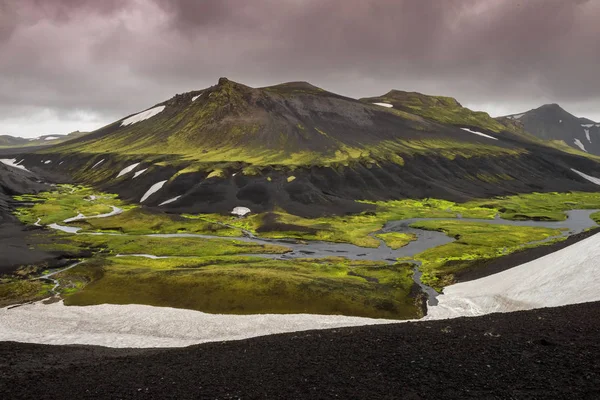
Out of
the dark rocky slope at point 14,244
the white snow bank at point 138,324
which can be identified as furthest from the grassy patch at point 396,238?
the dark rocky slope at point 14,244

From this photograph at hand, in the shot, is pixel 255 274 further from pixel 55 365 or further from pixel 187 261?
pixel 55 365

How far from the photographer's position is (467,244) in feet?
330

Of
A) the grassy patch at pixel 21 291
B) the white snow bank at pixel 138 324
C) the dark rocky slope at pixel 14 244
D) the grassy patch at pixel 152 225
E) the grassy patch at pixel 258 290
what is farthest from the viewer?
the grassy patch at pixel 152 225

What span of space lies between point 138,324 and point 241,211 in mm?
102982

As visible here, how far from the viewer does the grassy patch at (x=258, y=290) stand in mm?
57344

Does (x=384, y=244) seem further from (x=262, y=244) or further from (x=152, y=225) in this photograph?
(x=152, y=225)

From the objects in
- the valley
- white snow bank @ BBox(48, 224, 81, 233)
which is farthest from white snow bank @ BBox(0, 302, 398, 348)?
white snow bank @ BBox(48, 224, 81, 233)

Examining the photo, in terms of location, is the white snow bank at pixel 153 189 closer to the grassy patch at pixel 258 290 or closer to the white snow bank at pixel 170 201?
the white snow bank at pixel 170 201

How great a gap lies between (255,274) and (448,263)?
39.5 metres

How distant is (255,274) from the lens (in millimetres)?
67625

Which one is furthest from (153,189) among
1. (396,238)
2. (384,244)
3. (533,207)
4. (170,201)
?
(533,207)

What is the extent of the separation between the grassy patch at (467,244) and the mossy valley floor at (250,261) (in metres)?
0.27

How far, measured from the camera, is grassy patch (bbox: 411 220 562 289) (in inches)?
3019

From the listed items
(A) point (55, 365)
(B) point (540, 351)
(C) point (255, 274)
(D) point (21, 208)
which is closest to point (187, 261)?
(C) point (255, 274)
